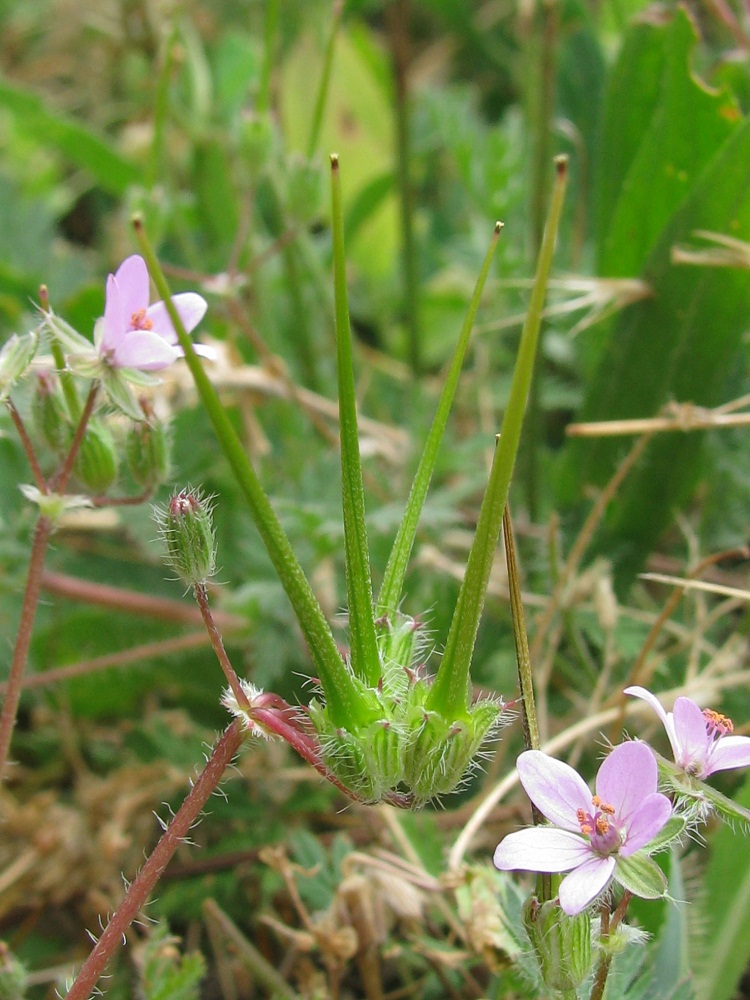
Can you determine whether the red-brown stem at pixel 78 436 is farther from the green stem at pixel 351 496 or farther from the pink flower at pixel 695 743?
the pink flower at pixel 695 743

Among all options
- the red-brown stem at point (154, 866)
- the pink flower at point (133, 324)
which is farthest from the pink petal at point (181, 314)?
the red-brown stem at point (154, 866)

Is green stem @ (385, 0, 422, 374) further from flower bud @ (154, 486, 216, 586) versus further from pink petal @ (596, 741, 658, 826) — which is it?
pink petal @ (596, 741, 658, 826)

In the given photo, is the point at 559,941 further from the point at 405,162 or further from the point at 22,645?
the point at 405,162

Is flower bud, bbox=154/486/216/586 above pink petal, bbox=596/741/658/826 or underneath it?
above

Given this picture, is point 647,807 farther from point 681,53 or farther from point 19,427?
point 681,53

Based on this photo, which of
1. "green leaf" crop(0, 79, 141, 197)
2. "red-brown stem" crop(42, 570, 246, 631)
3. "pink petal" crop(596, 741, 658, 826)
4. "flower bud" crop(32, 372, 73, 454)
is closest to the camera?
"pink petal" crop(596, 741, 658, 826)

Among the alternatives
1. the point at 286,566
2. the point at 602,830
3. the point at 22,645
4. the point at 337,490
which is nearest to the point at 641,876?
the point at 602,830

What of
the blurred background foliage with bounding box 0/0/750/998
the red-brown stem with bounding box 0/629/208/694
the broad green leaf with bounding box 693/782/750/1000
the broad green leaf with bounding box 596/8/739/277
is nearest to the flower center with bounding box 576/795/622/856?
the blurred background foliage with bounding box 0/0/750/998
